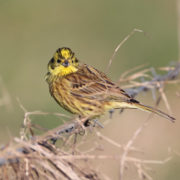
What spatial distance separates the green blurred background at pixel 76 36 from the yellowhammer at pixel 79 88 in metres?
3.64

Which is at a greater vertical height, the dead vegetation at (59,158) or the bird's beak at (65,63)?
the bird's beak at (65,63)

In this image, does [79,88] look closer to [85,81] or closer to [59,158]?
[85,81]

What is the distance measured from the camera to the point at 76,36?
13.4 meters

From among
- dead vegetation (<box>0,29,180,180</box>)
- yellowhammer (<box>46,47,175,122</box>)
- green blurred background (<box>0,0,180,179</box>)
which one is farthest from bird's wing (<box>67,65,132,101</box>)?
green blurred background (<box>0,0,180,179</box>)

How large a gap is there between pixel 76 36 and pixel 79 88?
7042 millimetres

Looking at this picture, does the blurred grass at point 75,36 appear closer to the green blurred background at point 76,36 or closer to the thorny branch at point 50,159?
the green blurred background at point 76,36

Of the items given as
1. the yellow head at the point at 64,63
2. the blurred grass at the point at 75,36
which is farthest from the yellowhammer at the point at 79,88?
the blurred grass at the point at 75,36

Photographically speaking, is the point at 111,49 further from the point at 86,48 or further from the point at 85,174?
the point at 85,174

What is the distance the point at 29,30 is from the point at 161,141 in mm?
6643

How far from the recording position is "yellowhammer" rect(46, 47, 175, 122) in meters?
5.92

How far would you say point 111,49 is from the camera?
42.6ft

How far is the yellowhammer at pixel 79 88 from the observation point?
5922 mm

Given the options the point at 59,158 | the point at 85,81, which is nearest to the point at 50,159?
the point at 59,158

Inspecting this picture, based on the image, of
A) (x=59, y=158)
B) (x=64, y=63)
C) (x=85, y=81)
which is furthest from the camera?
→ (x=64, y=63)
